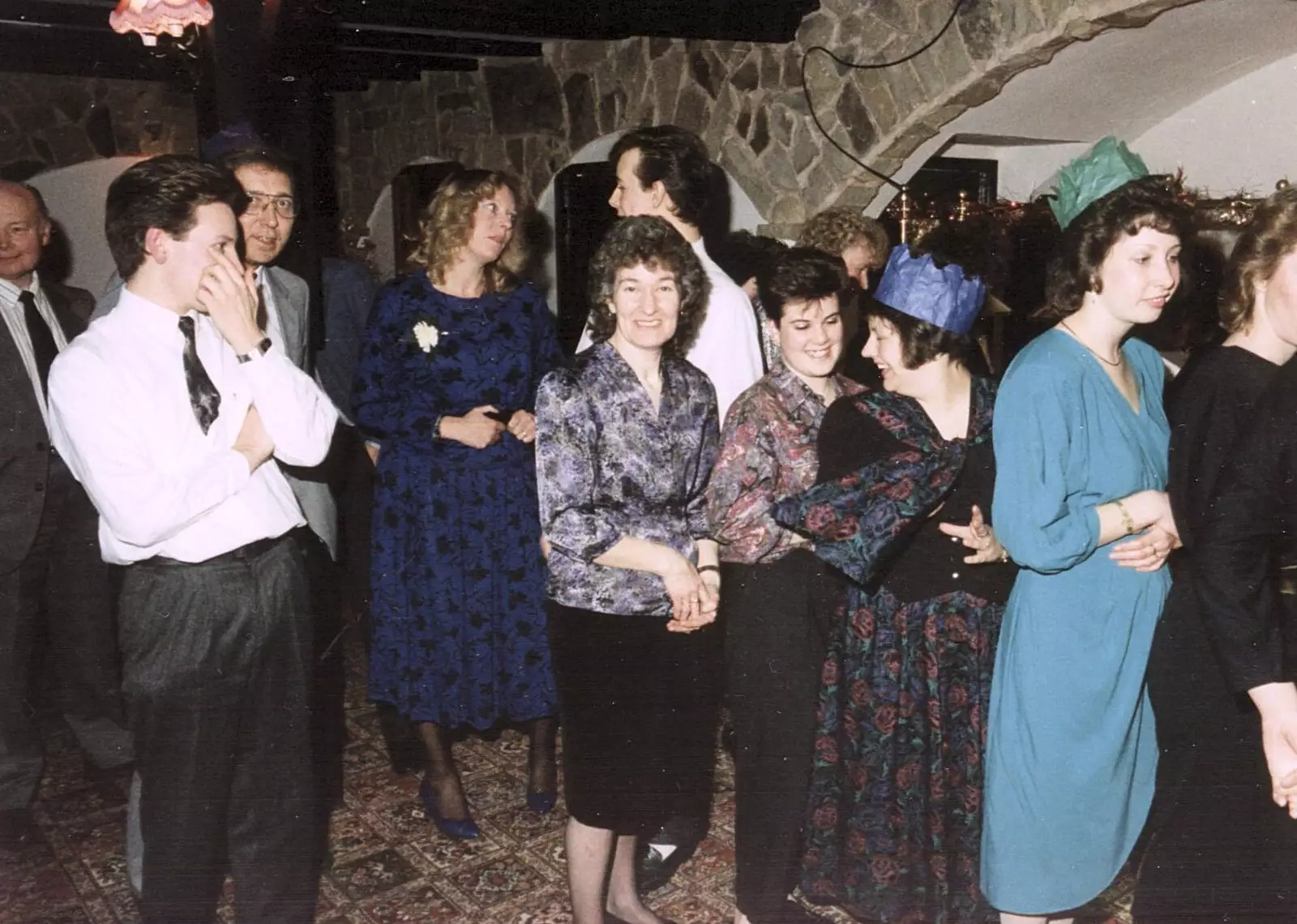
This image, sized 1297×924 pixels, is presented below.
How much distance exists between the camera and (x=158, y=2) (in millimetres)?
2801

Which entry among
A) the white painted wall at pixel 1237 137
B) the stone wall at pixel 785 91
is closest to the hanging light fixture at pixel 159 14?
the stone wall at pixel 785 91

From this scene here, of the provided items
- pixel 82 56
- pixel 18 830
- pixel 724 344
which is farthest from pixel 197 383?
pixel 82 56

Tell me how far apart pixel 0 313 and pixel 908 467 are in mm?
2419

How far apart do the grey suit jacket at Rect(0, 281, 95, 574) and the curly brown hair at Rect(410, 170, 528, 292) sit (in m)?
1.11

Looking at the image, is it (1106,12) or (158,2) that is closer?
Result: (158,2)

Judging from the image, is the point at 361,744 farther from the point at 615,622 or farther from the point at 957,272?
the point at 957,272

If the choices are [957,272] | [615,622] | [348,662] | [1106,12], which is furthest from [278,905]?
[1106,12]

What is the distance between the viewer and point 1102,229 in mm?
1761

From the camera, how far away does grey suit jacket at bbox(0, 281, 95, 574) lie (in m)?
2.58

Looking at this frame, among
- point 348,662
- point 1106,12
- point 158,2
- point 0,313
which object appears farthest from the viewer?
point 348,662

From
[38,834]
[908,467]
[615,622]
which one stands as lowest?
[38,834]

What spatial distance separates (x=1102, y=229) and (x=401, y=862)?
221 cm

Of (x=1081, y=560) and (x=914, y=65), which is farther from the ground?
(x=914, y=65)

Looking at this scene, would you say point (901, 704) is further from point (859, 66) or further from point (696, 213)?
point (859, 66)
